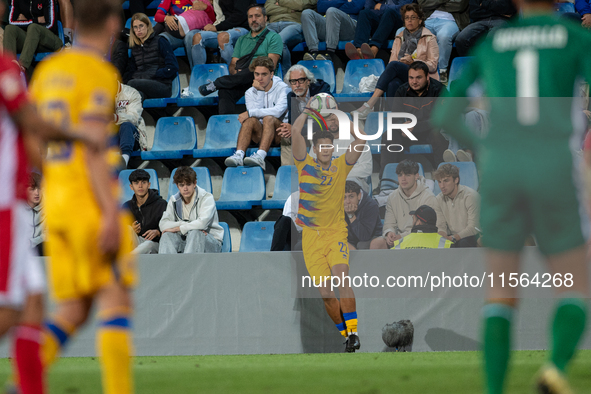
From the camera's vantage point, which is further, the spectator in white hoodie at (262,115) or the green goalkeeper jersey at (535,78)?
the spectator in white hoodie at (262,115)

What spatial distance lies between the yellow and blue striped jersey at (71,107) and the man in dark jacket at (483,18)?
7.75 metres

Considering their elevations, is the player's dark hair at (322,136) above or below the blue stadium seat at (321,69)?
below

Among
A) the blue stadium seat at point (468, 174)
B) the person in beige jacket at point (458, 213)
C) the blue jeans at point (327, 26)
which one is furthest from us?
the blue jeans at point (327, 26)

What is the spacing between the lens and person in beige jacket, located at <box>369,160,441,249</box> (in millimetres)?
7020

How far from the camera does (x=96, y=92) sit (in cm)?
260

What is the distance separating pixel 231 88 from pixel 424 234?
4.29 meters

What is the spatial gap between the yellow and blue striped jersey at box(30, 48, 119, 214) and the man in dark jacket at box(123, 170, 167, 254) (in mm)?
5317

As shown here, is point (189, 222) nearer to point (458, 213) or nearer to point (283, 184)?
point (283, 184)

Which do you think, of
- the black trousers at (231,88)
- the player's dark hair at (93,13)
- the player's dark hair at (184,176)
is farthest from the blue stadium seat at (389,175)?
the player's dark hair at (93,13)

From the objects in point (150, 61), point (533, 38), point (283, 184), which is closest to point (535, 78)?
point (533, 38)

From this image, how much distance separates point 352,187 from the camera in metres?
7.21

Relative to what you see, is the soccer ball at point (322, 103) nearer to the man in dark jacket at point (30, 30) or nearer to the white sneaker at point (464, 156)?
the white sneaker at point (464, 156)

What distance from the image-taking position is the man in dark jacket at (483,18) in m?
9.45

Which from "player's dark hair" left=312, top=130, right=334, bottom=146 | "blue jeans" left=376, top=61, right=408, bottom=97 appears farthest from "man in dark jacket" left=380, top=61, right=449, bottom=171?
"player's dark hair" left=312, top=130, right=334, bottom=146
